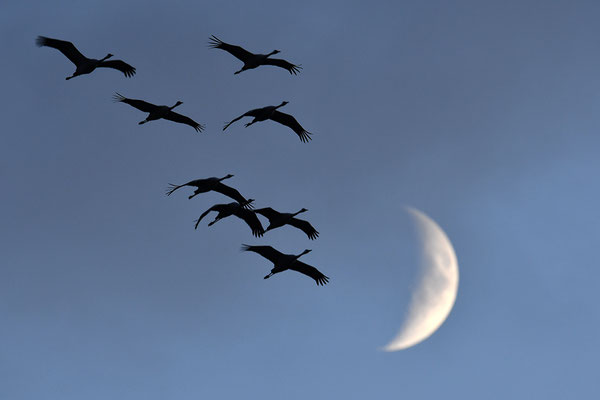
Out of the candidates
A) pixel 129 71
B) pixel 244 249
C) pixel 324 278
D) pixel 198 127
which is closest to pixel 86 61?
pixel 129 71

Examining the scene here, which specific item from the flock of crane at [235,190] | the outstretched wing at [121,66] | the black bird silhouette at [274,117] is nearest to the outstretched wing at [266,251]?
the flock of crane at [235,190]

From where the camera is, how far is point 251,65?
4138 centimetres

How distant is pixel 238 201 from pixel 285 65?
7.50 m

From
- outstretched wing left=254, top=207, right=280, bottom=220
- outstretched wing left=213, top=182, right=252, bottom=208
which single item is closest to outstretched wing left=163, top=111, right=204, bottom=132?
outstretched wing left=213, top=182, right=252, bottom=208

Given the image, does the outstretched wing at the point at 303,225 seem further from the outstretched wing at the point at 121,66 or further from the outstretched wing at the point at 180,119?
the outstretched wing at the point at 121,66

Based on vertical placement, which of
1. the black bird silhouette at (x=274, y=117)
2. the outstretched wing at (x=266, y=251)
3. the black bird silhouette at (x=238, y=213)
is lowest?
the outstretched wing at (x=266, y=251)

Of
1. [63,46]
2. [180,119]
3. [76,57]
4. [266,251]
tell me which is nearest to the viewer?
[266,251]

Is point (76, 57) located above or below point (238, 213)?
above

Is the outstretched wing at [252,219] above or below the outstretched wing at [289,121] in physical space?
below

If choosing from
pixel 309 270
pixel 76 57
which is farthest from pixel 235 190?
pixel 76 57

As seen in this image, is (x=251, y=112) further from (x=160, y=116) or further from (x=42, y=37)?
(x=42, y=37)

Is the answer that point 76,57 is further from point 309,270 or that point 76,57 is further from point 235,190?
point 309,270

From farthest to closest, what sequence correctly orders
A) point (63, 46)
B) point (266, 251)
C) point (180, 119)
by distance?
point (180, 119) < point (63, 46) < point (266, 251)

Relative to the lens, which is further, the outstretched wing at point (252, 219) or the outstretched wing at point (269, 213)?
the outstretched wing at point (252, 219)
